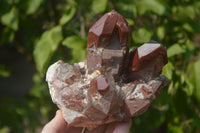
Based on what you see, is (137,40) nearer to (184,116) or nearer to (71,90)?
(71,90)

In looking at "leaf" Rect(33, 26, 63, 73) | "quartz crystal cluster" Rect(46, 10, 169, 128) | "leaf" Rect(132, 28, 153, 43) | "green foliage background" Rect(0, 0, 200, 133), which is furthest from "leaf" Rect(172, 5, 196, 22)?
"leaf" Rect(33, 26, 63, 73)

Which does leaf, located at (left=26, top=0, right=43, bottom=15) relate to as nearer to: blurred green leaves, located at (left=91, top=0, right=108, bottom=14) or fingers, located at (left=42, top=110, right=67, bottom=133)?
blurred green leaves, located at (left=91, top=0, right=108, bottom=14)

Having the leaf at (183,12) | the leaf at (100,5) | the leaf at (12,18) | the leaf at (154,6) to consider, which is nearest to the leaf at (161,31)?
the leaf at (183,12)

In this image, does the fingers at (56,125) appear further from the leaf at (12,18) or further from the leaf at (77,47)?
the leaf at (12,18)

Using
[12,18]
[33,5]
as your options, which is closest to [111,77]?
[33,5]

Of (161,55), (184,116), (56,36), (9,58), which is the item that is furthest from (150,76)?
(9,58)
